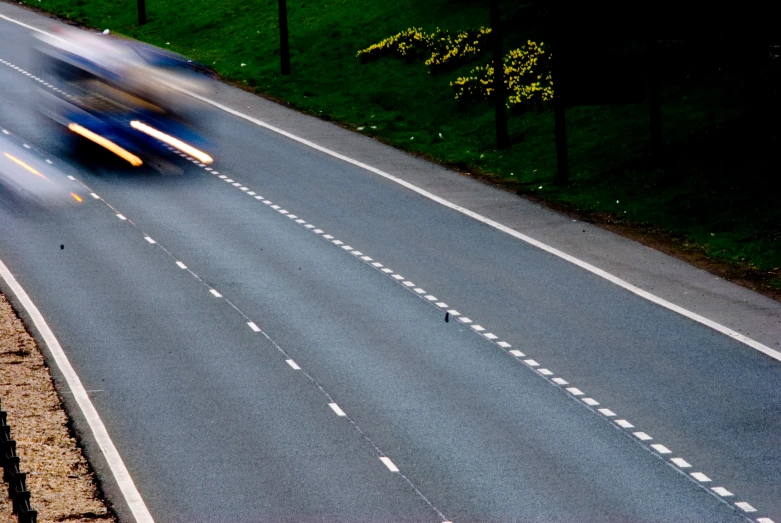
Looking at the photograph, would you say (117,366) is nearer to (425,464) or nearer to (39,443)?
(39,443)

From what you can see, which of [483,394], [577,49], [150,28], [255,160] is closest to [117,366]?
[483,394]

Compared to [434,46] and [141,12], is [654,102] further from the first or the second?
[141,12]

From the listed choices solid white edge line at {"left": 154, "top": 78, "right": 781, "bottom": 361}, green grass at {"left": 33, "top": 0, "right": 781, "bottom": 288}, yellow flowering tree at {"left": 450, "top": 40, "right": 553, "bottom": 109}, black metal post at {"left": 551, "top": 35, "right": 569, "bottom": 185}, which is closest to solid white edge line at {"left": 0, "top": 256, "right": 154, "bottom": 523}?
solid white edge line at {"left": 154, "top": 78, "right": 781, "bottom": 361}

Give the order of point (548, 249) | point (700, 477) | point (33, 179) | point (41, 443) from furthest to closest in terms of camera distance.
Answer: point (33, 179)
point (548, 249)
point (41, 443)
point (700, 477)

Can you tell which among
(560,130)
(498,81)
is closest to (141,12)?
(498,81)

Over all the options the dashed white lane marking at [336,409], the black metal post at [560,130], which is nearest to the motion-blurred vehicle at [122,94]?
the black metal post at [560,130]

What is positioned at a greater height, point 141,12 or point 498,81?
point 141,12

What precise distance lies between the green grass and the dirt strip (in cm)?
1322

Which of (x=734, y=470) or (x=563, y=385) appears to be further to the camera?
(x=563, y=385)

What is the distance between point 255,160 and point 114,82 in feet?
48.9

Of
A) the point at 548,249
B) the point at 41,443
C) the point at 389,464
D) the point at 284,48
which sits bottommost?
the point at 389,464

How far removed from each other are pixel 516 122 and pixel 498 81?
3.19m

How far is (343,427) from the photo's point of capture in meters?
15.4

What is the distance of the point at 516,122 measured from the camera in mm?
36938
